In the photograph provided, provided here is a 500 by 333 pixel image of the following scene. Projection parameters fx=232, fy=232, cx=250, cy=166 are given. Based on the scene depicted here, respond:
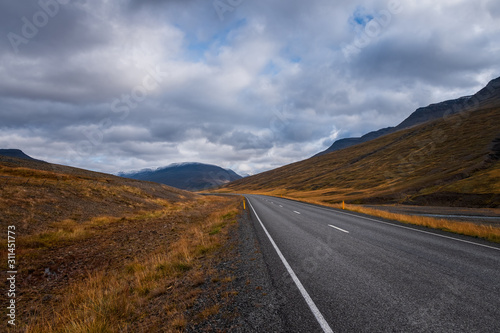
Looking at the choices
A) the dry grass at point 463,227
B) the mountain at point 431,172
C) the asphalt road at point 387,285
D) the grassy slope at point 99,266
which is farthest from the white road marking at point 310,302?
the mountain at point 431,172

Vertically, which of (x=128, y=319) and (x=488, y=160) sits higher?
(x=488, y=160)

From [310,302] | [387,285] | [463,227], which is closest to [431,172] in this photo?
[463,227]

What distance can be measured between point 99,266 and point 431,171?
239 feet

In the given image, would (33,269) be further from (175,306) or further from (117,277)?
(175,306)

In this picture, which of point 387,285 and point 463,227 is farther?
point 463,227

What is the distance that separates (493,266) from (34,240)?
17821 millimetres

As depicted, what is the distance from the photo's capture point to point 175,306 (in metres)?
4.59

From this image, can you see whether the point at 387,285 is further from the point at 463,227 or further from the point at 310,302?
the point at 463,227

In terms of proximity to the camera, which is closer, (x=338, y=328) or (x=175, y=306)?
(x=338, y=328)

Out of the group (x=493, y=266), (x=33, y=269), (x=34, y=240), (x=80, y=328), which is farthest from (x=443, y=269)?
(x=34, y=240)

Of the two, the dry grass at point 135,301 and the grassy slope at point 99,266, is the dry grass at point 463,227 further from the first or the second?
the dry grass at point 135,301

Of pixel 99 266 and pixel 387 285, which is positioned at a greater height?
pixel 387 285

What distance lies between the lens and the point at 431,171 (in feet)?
196

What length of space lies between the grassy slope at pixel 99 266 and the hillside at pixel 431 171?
3806 centimetres
